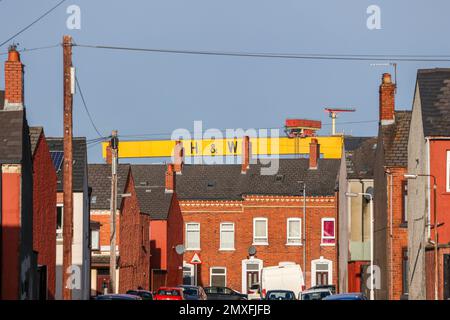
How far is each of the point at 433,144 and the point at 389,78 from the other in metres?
16.6

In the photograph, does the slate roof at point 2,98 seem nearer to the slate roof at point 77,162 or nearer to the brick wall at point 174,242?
the slate roof at point 77,162

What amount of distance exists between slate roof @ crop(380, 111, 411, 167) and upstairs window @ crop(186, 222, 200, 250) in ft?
140

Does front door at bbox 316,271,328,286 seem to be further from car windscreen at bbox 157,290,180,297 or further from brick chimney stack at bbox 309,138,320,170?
car windscreen at bbox 157,290,180,297

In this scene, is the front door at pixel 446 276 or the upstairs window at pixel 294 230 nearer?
the front door at pixel 446 276

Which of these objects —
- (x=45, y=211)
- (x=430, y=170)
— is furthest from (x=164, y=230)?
(x=430, y=170)

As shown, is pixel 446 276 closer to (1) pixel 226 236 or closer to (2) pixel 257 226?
(2) pixel 257 226

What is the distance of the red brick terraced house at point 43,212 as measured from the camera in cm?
4984

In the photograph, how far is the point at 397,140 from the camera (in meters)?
61.0

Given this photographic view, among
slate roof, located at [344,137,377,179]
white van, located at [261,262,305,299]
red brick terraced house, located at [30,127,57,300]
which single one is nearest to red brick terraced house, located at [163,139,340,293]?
white van, located at [261,262,305,299]

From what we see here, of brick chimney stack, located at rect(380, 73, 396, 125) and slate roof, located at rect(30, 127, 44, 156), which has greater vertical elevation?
brick chimney stack, located at rect(380, 73, 396, 125)

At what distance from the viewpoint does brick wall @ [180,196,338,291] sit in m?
101

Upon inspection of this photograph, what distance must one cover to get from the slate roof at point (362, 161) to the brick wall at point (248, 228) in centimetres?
2653

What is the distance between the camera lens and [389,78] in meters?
65.2

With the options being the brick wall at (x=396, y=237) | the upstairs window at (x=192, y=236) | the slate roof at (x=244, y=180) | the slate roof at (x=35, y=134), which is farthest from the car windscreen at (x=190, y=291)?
the upstairs window at (x=192, y=236)
